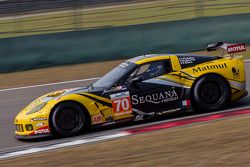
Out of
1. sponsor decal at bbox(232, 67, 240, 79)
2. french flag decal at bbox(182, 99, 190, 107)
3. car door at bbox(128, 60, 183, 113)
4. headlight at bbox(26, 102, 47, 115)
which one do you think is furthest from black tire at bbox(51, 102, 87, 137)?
sponsor decal at bbox(232, 67, 240, 79)

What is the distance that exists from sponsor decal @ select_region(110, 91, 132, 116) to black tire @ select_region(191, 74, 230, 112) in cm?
125

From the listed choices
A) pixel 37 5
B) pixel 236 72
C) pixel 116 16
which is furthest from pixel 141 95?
pixel 37 5

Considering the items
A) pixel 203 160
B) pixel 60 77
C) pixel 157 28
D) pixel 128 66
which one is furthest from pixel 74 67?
pixel 203 160

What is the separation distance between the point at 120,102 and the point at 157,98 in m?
0.70

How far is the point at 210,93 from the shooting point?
35.2 ft

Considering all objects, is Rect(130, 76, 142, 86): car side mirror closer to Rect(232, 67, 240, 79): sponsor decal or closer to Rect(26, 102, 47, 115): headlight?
Rect(26, 102, 47, 115): headlight

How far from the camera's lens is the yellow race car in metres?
10.0

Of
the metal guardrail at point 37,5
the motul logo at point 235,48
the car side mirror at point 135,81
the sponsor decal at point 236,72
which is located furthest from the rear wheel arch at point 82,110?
the metal guardrail at point 37,5

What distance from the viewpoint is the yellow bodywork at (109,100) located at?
9977 mm

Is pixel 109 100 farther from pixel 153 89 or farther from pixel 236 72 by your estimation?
pixel 236 72

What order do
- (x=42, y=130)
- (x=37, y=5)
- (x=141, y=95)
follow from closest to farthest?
(x=42, y=130) < (x=141, y=95) < (x=37, y=5)

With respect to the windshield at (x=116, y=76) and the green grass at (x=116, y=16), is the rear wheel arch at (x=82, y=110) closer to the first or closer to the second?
the windshield at (x=116, y=76)

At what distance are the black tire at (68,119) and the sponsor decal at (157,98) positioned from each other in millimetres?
999

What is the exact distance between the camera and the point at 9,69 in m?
18.1
